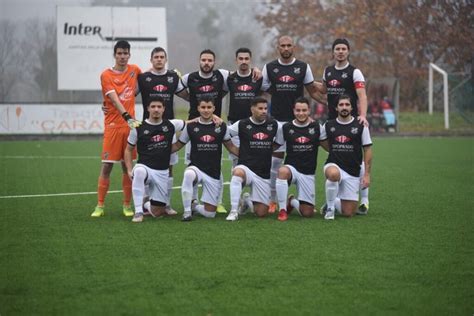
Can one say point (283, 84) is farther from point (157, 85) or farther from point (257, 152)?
point (157, 85)

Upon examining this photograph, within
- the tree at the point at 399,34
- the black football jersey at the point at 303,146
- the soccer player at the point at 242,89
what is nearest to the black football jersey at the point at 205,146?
the soccer player at the point at 242,89

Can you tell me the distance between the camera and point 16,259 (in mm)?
6695

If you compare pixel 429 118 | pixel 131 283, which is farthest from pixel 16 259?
pixel 429 118

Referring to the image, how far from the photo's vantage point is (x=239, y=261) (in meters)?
6.54

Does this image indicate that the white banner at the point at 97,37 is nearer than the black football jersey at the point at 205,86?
No

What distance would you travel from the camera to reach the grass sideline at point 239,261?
5328mm

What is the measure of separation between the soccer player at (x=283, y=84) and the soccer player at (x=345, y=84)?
28 cm

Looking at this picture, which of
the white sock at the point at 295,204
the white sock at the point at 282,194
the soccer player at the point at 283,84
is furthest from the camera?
the soccer player at the point at 283,84

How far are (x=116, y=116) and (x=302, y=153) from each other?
222 centimetres

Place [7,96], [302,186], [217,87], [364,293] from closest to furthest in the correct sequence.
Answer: [364,293] < [302,186] < [217,87] < [7,96]

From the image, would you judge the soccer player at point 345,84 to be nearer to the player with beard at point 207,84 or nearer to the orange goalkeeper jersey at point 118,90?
the player with beard at point 207,84

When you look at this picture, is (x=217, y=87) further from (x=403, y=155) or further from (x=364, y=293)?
(x=403, y=155)

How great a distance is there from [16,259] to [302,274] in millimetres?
2410

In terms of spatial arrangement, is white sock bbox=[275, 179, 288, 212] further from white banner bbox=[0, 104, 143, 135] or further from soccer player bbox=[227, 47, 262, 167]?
white banner bbox=[0, 104, 143, 135]
